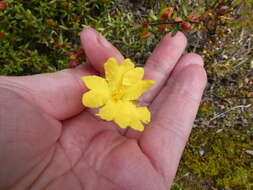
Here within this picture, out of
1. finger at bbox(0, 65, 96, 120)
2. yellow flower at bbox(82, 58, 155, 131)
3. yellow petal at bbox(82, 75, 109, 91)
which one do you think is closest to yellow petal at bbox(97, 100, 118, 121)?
yellow flower at bbox(82, 58, 155, 131)

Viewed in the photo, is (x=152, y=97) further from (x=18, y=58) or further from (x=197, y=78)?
(x=18, y=58)

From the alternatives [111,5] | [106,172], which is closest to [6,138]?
[106,172]

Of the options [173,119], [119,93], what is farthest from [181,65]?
[119,93]

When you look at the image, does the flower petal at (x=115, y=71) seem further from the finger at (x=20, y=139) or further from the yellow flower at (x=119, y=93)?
the finger at (x=20, y=139)

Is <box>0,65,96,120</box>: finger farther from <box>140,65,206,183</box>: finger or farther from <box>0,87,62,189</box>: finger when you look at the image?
<box>140,65,206,183</box>: finger

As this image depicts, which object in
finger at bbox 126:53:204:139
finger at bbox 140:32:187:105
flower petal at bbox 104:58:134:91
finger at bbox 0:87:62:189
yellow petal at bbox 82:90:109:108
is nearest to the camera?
finger at bbox 0:87:62:189

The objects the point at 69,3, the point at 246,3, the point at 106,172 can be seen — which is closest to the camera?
the point at 106,172
